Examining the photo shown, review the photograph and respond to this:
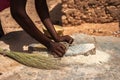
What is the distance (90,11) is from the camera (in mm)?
5418

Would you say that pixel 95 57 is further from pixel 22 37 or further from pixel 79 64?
pixel 22 37

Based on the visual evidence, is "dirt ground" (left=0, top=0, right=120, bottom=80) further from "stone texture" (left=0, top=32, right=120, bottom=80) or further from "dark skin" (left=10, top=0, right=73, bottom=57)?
"dark skin" (left=10, top=0, right=73, bottom=57)

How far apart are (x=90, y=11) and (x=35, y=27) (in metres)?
2.46

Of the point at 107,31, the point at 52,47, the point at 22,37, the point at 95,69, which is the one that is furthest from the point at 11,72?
the point at 107,31

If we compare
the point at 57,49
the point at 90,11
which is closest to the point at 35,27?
the point at 57,49

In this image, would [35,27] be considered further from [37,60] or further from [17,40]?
[17,40]

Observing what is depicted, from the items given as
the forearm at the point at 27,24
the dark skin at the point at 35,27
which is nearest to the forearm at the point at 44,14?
the dark skin at the point at 35,27

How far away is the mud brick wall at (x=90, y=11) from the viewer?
17.5 feet

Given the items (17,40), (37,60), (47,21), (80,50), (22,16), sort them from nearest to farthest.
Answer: (22,16), (37,60), (80,50), (47,21), (17,40)

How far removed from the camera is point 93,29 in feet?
17.5

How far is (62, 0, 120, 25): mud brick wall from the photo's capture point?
532 cm

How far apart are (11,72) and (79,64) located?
0.67 meters

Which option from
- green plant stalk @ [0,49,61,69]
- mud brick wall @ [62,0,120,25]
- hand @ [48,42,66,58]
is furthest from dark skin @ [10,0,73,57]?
mud brick wall @ [62,0,120,25]

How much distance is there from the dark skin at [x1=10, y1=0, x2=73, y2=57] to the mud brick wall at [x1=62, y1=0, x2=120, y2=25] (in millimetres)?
1839
